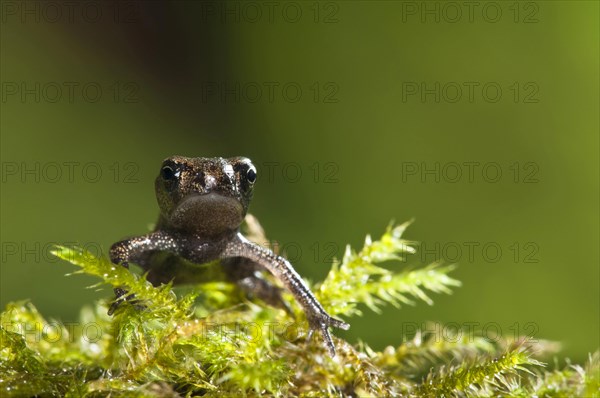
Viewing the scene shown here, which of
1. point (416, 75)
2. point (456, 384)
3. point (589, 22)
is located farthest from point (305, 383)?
point (589, 22)

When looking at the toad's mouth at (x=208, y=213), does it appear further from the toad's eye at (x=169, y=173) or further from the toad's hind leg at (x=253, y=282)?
the toad's hind leg at (x=253, y=282)

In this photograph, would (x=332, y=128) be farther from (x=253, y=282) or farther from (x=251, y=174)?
(x=251, y=174)

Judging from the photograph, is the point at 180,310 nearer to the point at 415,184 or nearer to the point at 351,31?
the point at 415,184

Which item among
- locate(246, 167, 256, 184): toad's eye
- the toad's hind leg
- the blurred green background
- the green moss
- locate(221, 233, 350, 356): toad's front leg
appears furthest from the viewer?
the blurred green background

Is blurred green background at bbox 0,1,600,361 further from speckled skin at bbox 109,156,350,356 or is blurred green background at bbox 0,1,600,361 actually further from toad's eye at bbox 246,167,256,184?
toad's eye at bbox 246,167,256,184

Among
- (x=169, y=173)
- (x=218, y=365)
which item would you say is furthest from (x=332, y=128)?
(x=218, y=365)

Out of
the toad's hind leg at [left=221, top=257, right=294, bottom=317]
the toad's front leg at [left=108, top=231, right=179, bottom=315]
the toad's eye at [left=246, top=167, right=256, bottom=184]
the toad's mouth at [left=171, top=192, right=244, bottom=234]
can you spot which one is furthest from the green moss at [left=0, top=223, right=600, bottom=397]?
the toad's hind leg at [left=221, top=257, right=294, bottom=317]

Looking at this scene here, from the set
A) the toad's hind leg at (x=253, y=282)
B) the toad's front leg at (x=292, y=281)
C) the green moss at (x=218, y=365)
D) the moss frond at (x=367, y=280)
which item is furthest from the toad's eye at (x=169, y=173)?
the moss frond at (x=367, y=280)
